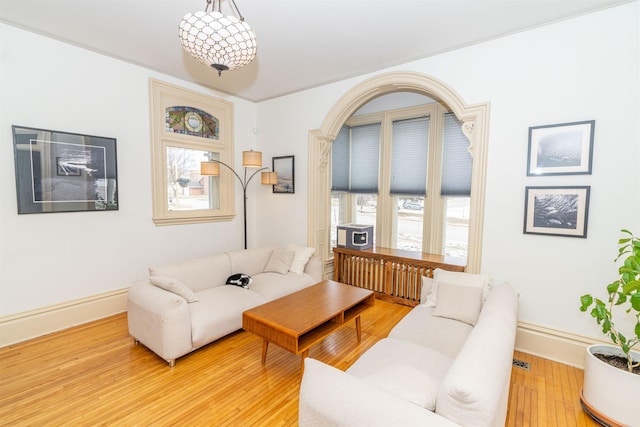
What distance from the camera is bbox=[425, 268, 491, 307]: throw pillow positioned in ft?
8.41

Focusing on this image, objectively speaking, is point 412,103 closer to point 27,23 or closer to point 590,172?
point 590,172

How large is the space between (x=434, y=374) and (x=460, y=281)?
1154 mm

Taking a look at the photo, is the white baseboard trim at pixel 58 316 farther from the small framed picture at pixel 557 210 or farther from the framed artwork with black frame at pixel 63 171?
the small framed picture at pixel 557 210

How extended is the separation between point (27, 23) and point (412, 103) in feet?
15.8

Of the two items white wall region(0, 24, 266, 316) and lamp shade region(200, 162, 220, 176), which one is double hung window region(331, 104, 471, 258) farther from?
white wall region(0, 24, 266, 316)

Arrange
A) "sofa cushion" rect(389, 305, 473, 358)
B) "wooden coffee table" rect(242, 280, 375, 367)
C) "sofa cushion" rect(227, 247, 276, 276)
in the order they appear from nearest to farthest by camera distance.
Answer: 1. "sofa cushion" rect(389, 305, 473, 358)
2. "wooden coffee table" rect(242, 280, 375, 367)
3. "sofa cushion" rect(227, 247, 276, 276)

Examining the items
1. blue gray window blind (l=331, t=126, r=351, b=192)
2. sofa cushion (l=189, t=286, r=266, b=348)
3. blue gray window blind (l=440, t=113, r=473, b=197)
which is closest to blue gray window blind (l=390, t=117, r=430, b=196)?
blue gray window blind (l=440, t=113, r=473, b=197)

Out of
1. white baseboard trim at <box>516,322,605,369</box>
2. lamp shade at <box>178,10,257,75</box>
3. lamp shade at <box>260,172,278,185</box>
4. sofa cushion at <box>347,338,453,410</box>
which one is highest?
lamp shade at <box>178,10,257,75</box>

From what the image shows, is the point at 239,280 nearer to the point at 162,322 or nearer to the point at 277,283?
the point at 277,283

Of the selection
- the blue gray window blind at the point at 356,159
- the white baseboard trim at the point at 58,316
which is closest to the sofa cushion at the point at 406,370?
the white baseboard trim at the point at 58,316

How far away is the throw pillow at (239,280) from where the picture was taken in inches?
133

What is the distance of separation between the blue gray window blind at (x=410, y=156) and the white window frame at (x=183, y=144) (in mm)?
2818

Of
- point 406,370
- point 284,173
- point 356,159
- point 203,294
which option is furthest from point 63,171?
point 356,159

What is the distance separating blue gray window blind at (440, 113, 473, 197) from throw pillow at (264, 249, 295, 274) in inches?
106
